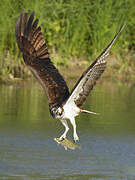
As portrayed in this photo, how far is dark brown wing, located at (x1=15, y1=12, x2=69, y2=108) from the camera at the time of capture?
26.8 feet

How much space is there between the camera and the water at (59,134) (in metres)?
7.24

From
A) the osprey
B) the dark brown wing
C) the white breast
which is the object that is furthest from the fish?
the dark brown wing

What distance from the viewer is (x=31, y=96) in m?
11.8

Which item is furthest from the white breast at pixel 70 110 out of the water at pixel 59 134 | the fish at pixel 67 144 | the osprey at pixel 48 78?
the water at pixel 59 134

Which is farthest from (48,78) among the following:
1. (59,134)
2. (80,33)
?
(80,33)

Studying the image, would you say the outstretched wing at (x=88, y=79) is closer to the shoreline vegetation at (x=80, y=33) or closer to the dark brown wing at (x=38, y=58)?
the dark brown wing at (x=38, y=58)

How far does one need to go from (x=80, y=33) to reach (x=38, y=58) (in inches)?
232

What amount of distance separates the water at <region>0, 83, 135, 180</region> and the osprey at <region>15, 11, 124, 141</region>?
1.40 ft

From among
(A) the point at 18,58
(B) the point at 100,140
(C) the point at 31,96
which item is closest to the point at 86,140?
(B) the point at 100,140

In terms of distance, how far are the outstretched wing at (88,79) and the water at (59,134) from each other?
0.69m

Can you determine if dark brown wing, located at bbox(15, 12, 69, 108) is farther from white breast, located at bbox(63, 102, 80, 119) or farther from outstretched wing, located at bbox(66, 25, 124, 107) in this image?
outstretched wing, located at bbox(66, 25, 124, 107)

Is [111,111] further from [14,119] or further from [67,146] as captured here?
[67,146]

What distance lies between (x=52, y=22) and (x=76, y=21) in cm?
51

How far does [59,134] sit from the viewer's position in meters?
9.32
